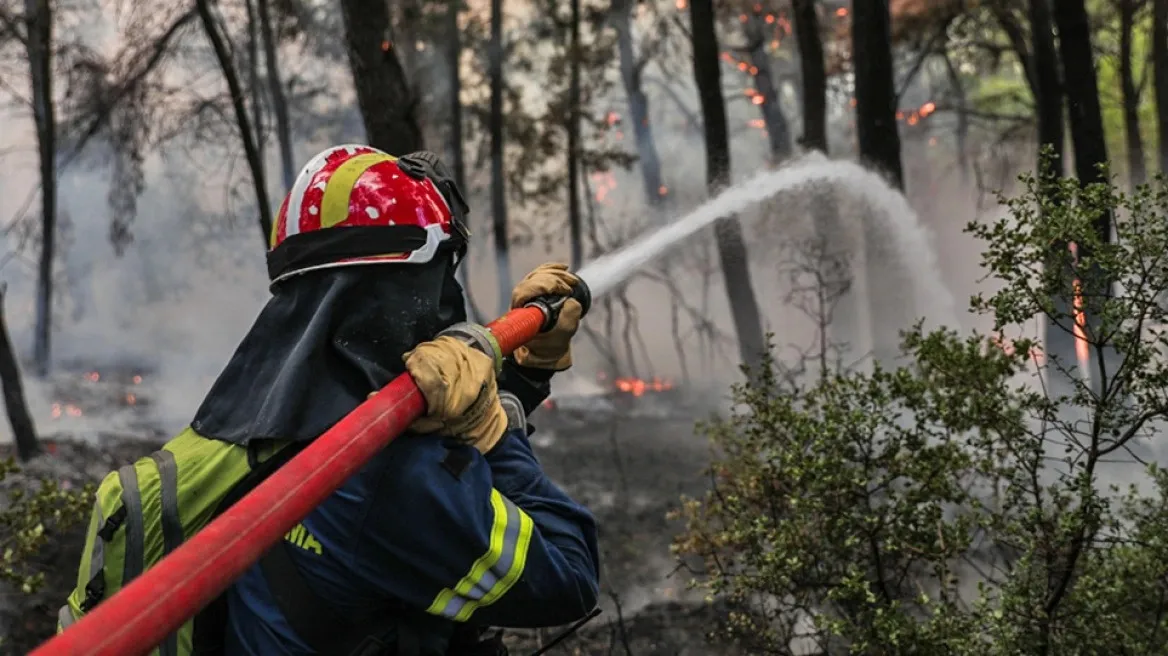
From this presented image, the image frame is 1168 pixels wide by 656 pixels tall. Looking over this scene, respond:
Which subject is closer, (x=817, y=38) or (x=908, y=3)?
(x=817, y=38)

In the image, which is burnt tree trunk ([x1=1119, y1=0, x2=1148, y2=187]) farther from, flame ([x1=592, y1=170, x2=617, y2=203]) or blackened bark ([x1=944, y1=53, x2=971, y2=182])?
flame ([x1=592, y1=170, x2=617, y2=203])

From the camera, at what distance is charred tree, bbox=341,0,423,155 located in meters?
5.16

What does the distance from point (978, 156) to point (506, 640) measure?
10.2m

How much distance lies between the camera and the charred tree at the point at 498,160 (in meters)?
10.9

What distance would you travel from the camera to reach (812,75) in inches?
322

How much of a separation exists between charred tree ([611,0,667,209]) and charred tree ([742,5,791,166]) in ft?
4.56

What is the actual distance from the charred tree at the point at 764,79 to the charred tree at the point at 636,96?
1.39m

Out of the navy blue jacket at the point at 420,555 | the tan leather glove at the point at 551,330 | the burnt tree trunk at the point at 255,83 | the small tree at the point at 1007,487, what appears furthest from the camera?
the burnt tree trunk at the point at 255,83

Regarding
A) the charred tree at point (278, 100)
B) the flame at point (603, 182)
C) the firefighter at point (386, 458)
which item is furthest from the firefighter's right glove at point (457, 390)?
the charred tree at point (278, 100)

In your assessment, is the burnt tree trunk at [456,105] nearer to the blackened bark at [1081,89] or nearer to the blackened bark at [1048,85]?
the blackened bark at [1048,85]

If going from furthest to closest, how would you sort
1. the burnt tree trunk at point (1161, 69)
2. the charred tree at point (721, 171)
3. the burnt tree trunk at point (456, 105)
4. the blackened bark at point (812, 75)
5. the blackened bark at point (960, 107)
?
the blackened bark at point (960, 107)
the burnt tree trunk at point (456, 105)
the blackened bark at point (812, 75)
the charred tree at point (721, 171)
the burnt tree trunk at point (1161, 69)

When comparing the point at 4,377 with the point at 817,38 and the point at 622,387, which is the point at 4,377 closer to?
the point at 622,387

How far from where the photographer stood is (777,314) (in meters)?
8.89

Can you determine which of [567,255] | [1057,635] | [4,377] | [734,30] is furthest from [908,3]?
[4,377]
